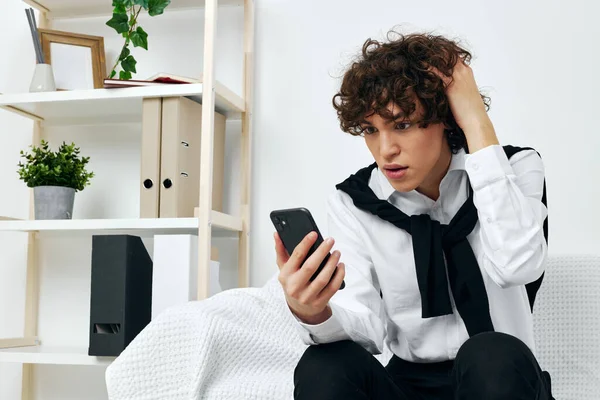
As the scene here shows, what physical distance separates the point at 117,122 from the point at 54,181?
1.06 ft

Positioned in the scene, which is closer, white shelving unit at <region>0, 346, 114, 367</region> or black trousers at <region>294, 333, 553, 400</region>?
black trousers at <region>294, 333, 553, 400</region>

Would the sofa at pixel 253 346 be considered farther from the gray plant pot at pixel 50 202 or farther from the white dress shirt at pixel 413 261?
the gray plant pot at pixel 50 202

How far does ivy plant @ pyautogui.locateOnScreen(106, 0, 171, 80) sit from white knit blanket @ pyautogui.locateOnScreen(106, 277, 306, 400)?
88 centimetres

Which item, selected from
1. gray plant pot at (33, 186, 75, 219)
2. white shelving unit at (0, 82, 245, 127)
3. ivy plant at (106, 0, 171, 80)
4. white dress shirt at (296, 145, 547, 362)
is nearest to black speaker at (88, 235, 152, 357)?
gray plant pot at (33, 186, 75, 219)

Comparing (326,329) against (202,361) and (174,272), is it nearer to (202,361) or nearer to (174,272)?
(202,361)

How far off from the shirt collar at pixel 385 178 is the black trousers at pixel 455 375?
0.34 metres

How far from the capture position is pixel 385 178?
1.24 metres

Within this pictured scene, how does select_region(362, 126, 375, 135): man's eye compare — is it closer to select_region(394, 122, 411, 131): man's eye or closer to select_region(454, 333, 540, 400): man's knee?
select_region(394, 122, 411, 131): man's eye

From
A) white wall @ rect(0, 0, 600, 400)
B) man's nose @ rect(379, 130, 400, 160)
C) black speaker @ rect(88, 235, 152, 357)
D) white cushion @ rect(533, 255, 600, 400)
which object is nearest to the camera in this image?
man's nose @ rect(379, 130, 400, 160)

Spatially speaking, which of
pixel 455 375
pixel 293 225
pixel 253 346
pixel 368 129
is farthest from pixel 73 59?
pixel 455 375

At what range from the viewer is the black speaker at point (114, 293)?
5.74 feet

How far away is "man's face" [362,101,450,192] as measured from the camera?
109 cm

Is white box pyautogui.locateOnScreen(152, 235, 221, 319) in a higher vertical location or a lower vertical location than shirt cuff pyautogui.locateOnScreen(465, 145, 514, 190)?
lower

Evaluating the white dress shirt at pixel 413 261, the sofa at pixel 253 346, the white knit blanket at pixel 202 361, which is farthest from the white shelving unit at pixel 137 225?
the white dress shirt at pixel 413 261
